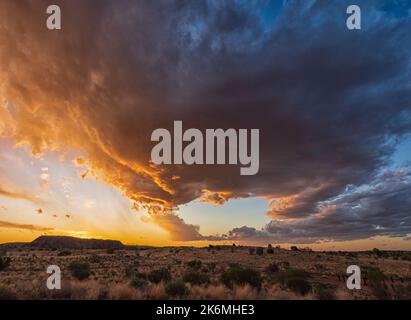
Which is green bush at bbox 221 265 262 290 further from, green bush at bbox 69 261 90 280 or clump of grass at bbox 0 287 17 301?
green bush at bbox 69 261 90 280

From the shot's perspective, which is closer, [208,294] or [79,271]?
[208,294]

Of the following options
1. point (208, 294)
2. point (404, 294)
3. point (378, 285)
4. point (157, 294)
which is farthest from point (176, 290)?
point (404, 294)

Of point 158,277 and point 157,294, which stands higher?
point 157,294

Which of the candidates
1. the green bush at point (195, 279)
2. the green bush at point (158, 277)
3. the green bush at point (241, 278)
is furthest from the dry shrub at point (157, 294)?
the green bush at point (158, 277)

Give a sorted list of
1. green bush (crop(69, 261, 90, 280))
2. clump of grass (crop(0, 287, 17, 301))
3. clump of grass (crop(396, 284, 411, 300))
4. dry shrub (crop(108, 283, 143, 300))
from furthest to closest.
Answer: green bush (crop(69, 261, 90, 280)), clump of grass (crop(396, 284, 411, 300)), dry shrub (crop(108, 283, 143, 300)), clump of grass (crop(0, 287, 17, 301))

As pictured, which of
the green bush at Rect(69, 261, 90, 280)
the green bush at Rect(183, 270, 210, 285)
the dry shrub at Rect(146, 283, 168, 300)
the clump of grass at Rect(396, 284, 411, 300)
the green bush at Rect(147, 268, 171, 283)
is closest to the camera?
the dry shrub at Rect(146, 283, 168, 300)

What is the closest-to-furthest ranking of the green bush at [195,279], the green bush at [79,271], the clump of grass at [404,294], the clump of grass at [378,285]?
1. the clump of grass at [404,294]
2. the clump of grass at [378,285]
3. the green bush at [195,279]
4. the green bush at [79,271]

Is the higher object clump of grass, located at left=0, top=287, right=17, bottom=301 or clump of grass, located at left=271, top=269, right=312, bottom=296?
clump of grass, located at left=0, top=287, right=17, bottom=301

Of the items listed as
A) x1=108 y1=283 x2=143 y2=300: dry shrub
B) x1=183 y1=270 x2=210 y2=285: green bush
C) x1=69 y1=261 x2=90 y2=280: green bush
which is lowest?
x1=69 y1=261 x2=90 y2=280: green bush

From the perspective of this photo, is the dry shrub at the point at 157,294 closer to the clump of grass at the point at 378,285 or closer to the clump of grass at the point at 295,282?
the clump of grass at the point at 295,282

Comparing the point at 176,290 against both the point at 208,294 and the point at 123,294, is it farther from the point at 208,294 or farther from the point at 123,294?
the point at 123,294

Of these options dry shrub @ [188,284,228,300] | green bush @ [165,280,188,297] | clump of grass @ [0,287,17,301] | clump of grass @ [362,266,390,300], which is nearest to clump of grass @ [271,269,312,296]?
clump of grass @ [362,266,390,300]
